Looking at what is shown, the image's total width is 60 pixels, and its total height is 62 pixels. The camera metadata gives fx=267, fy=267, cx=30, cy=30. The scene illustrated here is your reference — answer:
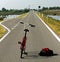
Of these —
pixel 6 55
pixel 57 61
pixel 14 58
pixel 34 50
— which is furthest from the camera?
pixel 34 50

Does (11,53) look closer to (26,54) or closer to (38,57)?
(26,54)

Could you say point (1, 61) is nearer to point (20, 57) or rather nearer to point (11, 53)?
point (20, 57)

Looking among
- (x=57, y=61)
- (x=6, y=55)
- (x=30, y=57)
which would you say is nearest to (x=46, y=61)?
(x=57, y=61)

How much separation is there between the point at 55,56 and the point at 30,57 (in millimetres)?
1238

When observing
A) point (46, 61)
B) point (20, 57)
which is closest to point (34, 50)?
point (20, 57)

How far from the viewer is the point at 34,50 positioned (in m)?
15.2

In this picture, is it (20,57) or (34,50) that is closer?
(20,57)

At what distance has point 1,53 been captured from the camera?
46.0ft

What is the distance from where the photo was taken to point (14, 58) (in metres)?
12.4

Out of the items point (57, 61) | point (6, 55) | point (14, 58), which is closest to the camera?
point (57, 61)

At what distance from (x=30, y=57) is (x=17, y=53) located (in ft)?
4.20

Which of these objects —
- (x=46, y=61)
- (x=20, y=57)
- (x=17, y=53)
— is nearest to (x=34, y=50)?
(x=17, y=53)

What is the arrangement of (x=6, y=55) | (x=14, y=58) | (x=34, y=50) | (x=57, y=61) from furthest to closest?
(x=34, y=50)
(x=6, y=55)
(x=14, y=58)
(x=57, y=61)

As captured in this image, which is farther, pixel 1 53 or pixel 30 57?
pixel 1 53
